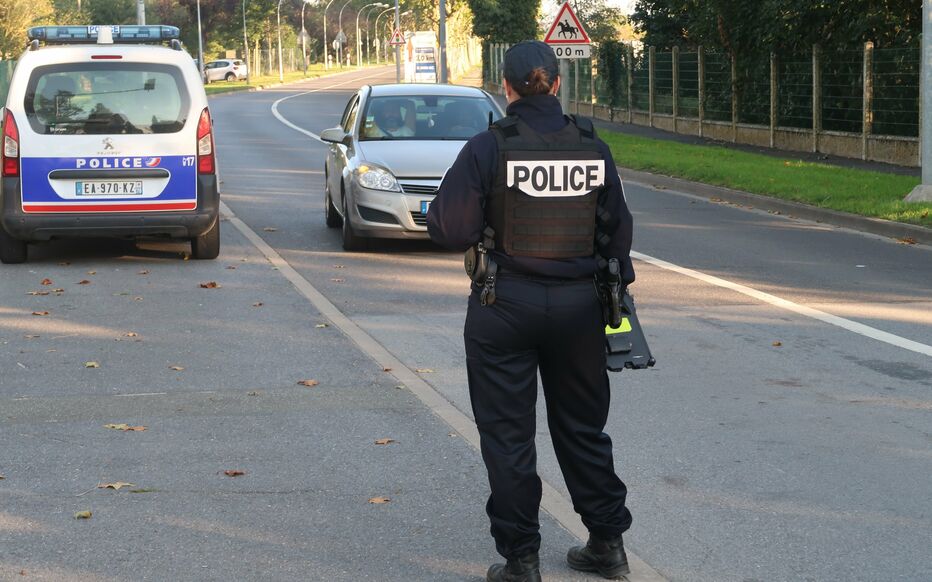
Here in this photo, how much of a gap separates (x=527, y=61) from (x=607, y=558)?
1.64 m

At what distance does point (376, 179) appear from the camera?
1311cm

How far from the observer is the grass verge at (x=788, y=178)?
53.4ft

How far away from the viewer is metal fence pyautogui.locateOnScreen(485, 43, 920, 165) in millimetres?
23625

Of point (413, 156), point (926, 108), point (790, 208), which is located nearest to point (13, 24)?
point (790, 208)

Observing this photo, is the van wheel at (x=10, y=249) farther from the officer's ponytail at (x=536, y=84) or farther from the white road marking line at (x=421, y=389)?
the officer's ponytail at (x=536, y=84)

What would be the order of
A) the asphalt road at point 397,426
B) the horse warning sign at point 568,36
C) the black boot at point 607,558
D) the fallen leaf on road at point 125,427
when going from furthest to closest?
the horse warning sign at point 568,36 → the fallen leaf on road at point 125,427 → the asphalt road at point 397,426 → the black boot at point 607,558

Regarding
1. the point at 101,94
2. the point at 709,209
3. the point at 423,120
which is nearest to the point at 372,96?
the point at 423,120

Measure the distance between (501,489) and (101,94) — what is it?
9074 millimetres

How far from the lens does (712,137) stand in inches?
1261

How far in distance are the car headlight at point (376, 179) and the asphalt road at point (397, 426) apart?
80cm

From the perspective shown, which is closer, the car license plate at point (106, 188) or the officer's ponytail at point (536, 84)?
the officer's ponytail at point (536, 84)

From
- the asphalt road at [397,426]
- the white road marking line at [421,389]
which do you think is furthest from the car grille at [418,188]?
the white road marking line at [421,389]

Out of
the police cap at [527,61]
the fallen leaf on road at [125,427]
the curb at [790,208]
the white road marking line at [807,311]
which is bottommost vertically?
the fallen leaf on road at [125,427]

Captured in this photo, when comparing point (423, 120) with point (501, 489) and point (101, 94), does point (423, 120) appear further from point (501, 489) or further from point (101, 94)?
point (501, 489)
